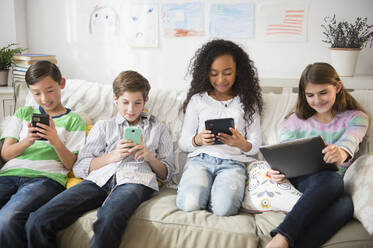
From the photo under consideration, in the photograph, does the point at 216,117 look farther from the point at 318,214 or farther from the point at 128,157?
the point at 318,214

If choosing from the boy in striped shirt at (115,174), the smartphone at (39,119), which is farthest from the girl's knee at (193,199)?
the smartphone at (39,119)

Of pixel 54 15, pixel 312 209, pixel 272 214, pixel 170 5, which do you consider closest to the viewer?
pixel 312 209

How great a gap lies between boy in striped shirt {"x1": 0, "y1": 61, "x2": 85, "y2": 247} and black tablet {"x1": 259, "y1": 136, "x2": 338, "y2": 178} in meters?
0.94

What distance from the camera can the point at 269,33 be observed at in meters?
2.72

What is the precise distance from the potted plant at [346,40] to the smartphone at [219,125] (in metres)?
1.19

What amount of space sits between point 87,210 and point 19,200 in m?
0.28

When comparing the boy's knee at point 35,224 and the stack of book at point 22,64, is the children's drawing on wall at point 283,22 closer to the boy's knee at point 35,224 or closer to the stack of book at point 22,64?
the stack of book at point 22,64

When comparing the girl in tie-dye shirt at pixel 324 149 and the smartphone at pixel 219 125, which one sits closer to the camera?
the girl in tie-dye shirt at pixel 324 149

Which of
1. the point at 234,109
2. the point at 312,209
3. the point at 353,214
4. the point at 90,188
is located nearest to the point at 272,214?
A: the point at 312,209

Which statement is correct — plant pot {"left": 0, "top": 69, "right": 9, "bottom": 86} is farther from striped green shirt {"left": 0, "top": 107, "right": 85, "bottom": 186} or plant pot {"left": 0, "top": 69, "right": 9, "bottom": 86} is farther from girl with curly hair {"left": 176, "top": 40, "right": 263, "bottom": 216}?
girl with curly hair {"left": 176, "top": 40, "right": 263, "bottom": 216}

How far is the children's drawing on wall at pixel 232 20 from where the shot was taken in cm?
271

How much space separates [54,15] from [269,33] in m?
1.78

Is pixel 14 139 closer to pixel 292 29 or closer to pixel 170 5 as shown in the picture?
pixel 170 5

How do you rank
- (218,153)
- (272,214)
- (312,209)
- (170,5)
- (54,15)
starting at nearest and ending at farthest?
(312,209) < (272,214) < (218,153) < (170,5) < (54,15)
